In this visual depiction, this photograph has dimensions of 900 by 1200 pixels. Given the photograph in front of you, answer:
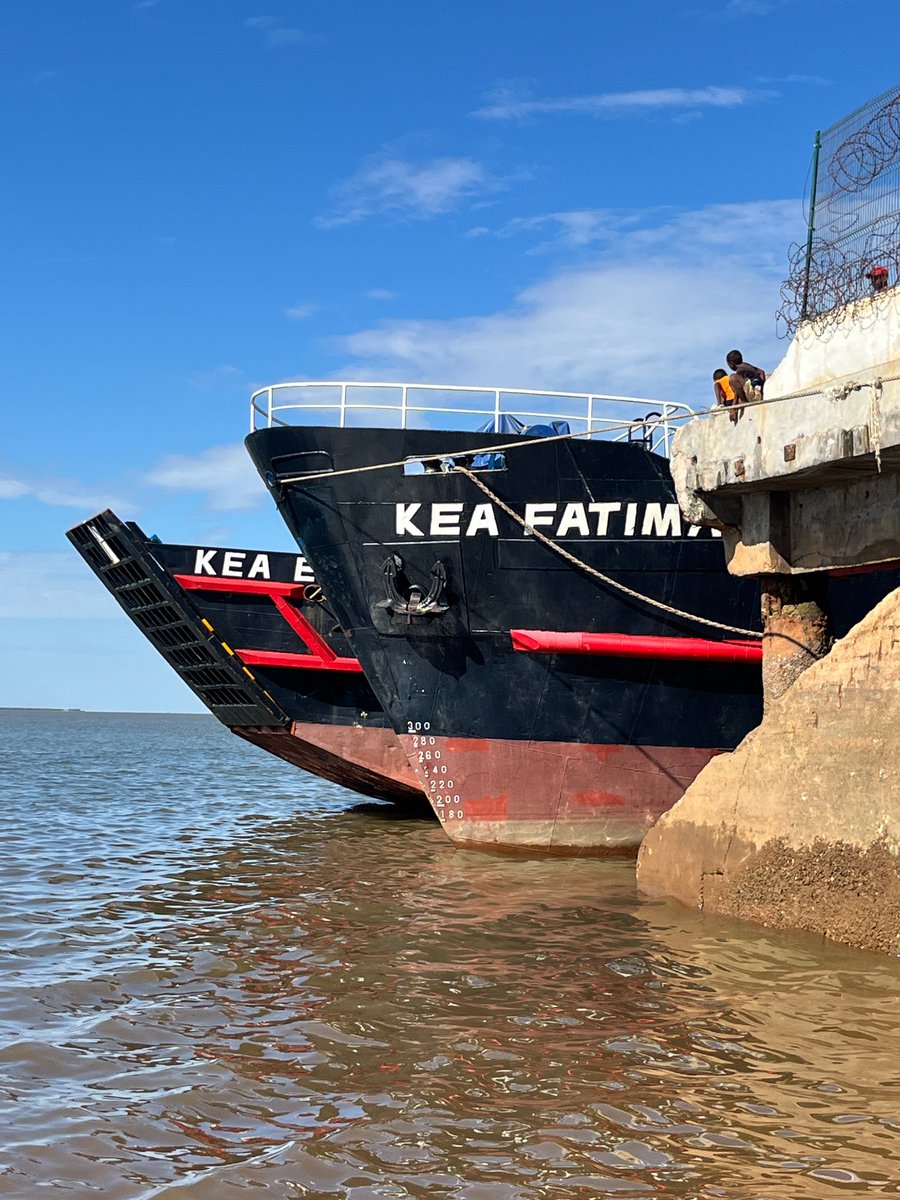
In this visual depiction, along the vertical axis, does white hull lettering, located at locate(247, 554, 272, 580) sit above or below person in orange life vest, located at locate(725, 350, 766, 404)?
below

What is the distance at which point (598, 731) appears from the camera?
35.7 feet

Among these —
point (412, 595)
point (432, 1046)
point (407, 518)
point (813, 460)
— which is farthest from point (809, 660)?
point (432, 1046)

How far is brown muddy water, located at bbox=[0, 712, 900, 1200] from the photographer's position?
12.9 ft

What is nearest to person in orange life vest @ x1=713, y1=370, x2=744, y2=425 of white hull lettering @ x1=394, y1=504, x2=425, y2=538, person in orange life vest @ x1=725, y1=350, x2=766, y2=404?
person in orange life vest @ x1=725, y1=350, x2=766, y2=404

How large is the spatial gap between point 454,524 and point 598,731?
7.79 ft

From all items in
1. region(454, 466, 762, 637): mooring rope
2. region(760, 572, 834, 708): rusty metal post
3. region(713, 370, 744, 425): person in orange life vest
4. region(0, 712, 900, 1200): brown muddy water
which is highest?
region(713, 370, 744, 425): person in orange life vest

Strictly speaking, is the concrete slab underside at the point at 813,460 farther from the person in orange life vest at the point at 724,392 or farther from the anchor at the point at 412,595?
the anchor at the point at 412,595

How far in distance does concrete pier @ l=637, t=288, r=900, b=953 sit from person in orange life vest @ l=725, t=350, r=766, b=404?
0.61 meters

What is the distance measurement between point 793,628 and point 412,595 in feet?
12.0

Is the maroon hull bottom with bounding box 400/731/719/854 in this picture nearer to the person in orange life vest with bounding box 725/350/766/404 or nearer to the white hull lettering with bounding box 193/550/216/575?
the person in orange life vest with bounding box 725/350/766/404

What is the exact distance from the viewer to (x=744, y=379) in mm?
9453

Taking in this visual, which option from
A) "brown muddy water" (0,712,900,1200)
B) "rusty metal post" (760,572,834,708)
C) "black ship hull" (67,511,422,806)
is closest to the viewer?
"brown muddy water" (0,712,900,1200)

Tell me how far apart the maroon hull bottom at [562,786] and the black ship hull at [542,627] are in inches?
0.5

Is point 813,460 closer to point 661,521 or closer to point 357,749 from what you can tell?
point 661,521
